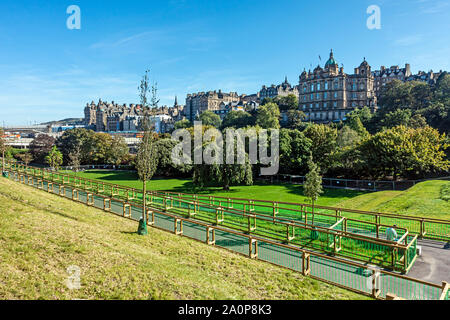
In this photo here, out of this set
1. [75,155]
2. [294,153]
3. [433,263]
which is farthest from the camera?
[75,155]

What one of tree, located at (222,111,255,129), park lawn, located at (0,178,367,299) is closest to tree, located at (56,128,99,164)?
tree, located at (222,111,255,129)

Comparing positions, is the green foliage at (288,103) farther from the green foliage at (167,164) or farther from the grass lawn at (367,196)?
the grass lawn at (367,196)

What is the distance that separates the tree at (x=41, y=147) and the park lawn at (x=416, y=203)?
79936 mm

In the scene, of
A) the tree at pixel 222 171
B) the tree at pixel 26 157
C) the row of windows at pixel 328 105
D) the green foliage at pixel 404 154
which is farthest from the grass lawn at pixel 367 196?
the row of windows at pixel 328 105

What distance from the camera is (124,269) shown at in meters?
9.72

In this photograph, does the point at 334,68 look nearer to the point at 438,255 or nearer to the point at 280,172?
the point at 280,172

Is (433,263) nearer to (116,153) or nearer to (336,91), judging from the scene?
(116,153)

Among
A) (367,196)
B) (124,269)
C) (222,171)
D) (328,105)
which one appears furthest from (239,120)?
(124,269)

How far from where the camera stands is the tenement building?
11900 cm

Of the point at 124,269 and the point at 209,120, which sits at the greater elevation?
the point at 209,120

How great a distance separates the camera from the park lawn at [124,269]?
27.1ft

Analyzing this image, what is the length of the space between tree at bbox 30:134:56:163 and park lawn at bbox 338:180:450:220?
3147 inches

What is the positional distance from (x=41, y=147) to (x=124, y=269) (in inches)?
3576
